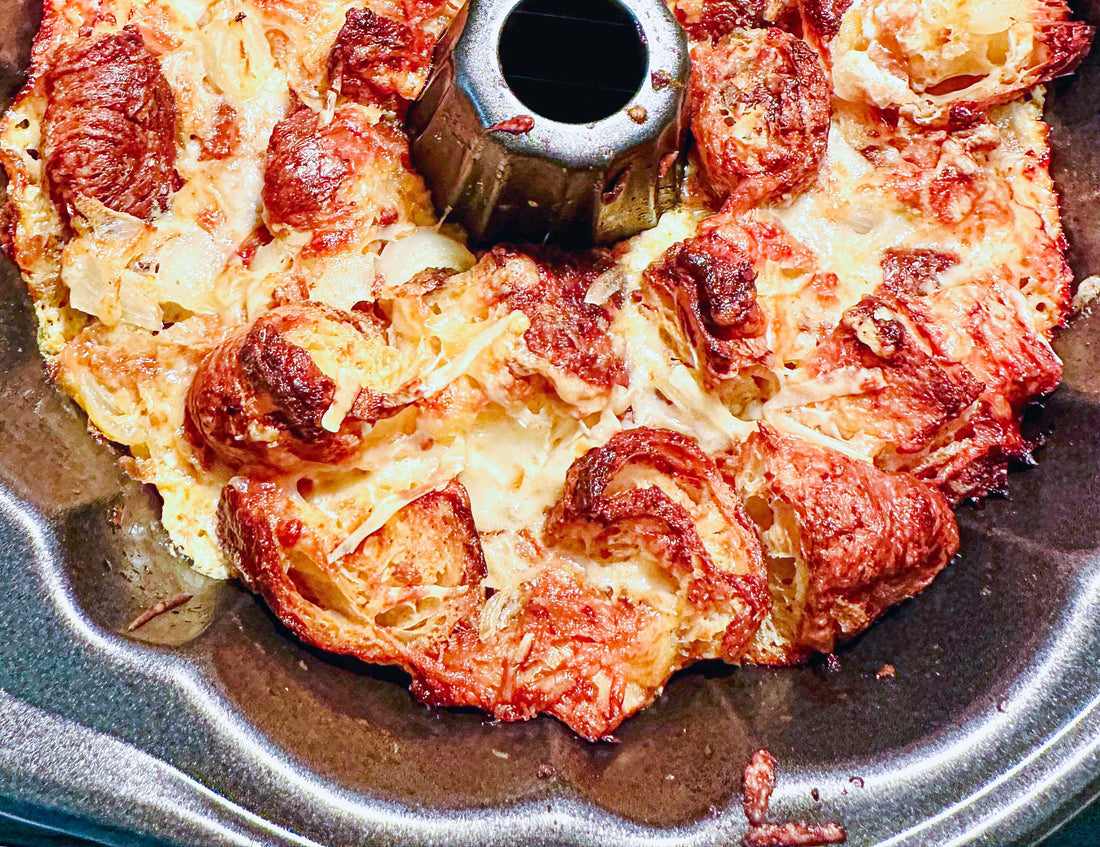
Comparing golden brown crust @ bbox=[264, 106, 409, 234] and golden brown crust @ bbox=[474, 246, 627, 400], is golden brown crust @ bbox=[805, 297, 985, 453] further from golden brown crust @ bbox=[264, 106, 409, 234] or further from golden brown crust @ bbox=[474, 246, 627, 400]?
golden brown crust @ bbox=[264, 106, 409, 234]

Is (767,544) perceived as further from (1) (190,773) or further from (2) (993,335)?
(1) (190,773)

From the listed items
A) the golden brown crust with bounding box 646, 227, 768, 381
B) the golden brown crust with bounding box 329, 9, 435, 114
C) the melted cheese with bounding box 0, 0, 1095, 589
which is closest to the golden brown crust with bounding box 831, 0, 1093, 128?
the melted cheese with bounding box 0, 0, 1095, 589

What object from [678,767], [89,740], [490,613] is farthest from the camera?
[490,613]

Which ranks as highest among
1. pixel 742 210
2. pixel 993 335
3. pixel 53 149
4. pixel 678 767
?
pixel 53 149

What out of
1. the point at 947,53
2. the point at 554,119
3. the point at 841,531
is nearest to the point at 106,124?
the point at 554,119

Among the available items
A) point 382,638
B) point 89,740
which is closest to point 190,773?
point 89,740

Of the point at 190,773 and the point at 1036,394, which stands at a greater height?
the point at 1036,394

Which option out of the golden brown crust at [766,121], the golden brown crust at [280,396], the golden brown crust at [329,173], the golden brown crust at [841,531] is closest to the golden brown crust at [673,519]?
the golden brown crust at [841,531]
